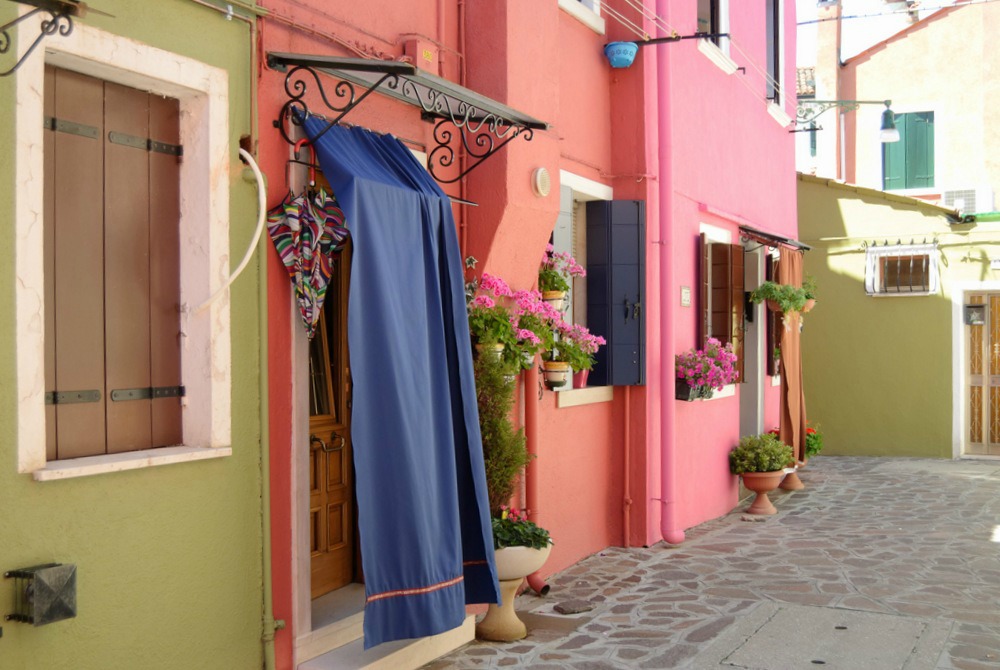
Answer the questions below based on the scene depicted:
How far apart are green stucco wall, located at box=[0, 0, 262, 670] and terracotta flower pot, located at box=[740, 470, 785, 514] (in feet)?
24.1

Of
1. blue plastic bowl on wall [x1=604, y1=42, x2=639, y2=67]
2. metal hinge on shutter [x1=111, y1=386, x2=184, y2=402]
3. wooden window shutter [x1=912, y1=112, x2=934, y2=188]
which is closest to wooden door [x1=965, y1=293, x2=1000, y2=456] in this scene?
wooden window shutter [x1=912, y1=112, x2=934, y2=188]

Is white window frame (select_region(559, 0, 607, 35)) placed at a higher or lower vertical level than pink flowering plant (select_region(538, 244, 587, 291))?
higher

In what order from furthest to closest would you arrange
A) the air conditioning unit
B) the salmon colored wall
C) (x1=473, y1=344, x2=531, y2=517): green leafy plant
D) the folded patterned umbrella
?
the air conditioning unit
the salmon colored wall
(x1=473, y1=344, x2=531, y2=517): green leafy plant
the folded patterned umbrella

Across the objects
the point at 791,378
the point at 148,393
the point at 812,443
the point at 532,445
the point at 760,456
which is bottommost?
the point at 812,443

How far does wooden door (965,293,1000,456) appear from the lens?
1573 centimetres

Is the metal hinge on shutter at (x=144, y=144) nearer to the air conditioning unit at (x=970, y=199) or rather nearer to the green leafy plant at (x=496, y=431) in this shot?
the green leafy plant at (x=496, y=431)

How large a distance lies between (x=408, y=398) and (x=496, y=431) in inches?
46.6

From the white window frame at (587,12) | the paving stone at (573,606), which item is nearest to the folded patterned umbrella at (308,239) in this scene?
the paving stone at (573,606)

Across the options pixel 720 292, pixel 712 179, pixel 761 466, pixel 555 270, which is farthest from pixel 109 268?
pixel 761 466

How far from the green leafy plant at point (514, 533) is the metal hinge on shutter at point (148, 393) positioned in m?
2.36

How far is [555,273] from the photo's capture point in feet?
24.9

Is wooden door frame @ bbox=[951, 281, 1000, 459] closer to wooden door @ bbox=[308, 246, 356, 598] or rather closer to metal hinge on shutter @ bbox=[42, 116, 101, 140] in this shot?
wooden door @ bbox=[308, 246, 356, 598]

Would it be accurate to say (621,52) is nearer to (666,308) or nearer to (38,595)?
(666,308)

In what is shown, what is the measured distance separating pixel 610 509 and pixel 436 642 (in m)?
3.49
